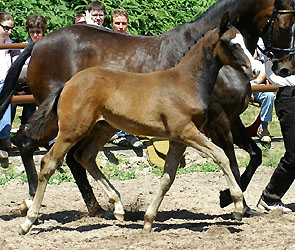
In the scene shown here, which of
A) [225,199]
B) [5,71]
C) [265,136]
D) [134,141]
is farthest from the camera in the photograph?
[265,136]

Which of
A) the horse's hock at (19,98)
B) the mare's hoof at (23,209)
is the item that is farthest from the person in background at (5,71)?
the mare's hoof at (23,209)

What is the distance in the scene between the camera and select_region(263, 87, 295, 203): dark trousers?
733cm

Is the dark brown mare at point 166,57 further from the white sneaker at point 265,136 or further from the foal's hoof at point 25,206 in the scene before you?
the white sneaker at point 265,136

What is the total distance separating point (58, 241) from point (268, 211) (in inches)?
87.8

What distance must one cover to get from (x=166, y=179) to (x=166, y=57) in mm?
1209

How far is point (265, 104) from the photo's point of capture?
10227 millimetres

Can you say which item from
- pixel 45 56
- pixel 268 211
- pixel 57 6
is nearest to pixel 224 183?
pixel 268 211

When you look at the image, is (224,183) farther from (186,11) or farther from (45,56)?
(186,11)

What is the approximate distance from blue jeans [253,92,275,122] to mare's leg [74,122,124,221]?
336 centimetres

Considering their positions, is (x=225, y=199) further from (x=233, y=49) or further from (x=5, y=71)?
(x=5, y=71)

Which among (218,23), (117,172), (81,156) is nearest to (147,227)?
(81,156)

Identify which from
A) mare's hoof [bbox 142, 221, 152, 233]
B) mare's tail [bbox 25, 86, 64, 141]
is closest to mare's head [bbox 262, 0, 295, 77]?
mare's hoof [bbox 142, 221, 152, 233]

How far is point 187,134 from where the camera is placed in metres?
6.36

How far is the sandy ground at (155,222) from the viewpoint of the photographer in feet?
20.5
